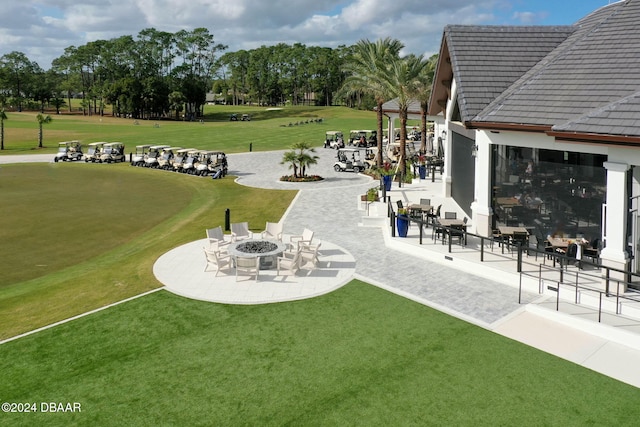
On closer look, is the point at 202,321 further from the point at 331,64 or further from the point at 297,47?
the point at 297,47

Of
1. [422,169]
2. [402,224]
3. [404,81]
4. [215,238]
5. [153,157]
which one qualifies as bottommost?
[215,238]

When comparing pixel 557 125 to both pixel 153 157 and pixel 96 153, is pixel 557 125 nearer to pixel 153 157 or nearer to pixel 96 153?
pixel 153 157

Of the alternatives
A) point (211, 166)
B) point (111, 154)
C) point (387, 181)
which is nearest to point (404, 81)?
point (387, 181)

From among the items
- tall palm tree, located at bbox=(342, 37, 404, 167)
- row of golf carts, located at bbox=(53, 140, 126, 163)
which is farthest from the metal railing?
row of golf carts, located at bbox=(53, 140, 126, 163)

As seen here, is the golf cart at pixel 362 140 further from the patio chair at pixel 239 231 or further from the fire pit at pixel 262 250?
the fire pit at pixel 262 250

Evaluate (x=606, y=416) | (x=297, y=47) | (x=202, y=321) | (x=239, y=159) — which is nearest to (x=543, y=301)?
(x=606, y=416)

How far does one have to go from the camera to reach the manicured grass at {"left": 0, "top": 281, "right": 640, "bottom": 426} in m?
9.20

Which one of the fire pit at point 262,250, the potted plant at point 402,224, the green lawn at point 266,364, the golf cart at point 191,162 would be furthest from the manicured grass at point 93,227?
the potted plant at point 402,224

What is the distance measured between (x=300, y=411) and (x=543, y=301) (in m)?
8.03

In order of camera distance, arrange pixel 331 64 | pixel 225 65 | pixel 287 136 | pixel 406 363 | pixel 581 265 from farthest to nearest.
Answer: pixel 225 65, pixel 331 64, pixel 287 136, pixel 581 265, pixel 406 363

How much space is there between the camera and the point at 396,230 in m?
20.6

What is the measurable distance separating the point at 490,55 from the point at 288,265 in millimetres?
12193

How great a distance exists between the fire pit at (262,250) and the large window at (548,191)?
8248 mm

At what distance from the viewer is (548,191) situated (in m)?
17.4
